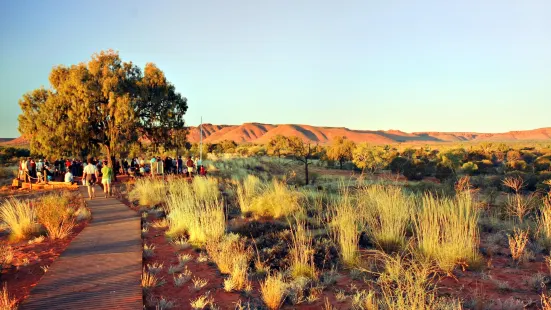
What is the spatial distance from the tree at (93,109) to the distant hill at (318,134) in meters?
113

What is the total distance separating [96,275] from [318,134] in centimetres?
14589

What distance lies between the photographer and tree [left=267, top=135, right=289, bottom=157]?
49.7 m

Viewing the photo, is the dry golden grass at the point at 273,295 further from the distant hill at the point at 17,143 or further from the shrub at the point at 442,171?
the distant hill at the point at 17,143

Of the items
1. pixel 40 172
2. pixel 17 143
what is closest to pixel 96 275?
pixel 40 172

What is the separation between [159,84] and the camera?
910 inches

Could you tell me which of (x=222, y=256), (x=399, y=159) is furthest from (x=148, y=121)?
(x=399, y=159)

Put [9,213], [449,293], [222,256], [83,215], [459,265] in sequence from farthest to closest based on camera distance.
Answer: [83,215] < [9,213] < [222,256] < [459,265] < [449,293]

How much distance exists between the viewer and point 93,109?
2083 centimetres

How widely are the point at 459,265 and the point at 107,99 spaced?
837 inches

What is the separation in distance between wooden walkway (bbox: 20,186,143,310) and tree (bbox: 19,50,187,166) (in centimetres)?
1274

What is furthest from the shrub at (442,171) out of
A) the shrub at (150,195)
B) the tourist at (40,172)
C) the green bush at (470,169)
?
the tourist at (40,172)

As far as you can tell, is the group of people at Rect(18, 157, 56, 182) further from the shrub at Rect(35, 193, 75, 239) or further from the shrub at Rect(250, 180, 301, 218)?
the shrub at Rect(250, 180, 301, 218)

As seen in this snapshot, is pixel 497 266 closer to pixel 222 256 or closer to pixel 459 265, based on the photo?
pixel 459 265

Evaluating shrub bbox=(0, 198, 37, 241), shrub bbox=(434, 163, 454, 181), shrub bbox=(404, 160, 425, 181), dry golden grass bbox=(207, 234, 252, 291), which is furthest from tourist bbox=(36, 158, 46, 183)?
shrub bbox=(434, 163, 454, 181)
